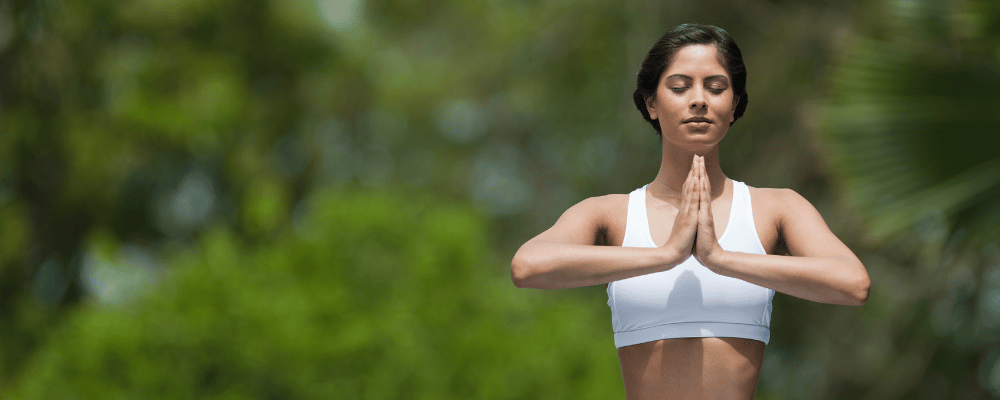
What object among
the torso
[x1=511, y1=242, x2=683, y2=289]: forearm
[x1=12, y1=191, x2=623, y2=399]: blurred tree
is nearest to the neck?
the torso

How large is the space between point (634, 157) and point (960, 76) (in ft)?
12.8

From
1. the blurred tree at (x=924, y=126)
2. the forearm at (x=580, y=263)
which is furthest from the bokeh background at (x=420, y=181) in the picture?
the forearm at (x=580, y=263)

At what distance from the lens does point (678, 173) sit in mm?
2037

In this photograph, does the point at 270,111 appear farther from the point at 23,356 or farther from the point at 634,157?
the point at 634,157

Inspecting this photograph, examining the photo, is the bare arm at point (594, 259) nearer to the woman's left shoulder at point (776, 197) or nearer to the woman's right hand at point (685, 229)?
the woman's right hand at point (685, 229)

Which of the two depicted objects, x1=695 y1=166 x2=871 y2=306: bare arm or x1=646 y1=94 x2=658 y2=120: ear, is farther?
x1=646 y1=94 x2=658 y2=120: ear

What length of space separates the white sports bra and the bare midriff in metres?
0.02

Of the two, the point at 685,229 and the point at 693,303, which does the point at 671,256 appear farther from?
the point at 693,303

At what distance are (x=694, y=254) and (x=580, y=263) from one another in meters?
0.23

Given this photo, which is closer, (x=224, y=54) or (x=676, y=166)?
(x=676, y=166)

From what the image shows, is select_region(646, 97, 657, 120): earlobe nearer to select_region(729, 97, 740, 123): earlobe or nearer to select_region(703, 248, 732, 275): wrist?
select_region(729, 97, 740, 123): earlobe

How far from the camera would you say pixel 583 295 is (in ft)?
32.2

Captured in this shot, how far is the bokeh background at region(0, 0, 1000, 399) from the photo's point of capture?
4.56 meters

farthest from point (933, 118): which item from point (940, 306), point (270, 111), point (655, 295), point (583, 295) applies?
point (270, 111)
